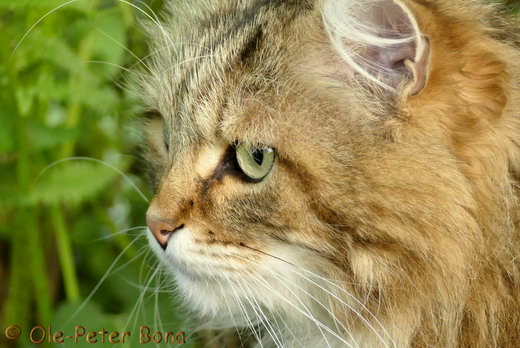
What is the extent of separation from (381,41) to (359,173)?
0.75 ft

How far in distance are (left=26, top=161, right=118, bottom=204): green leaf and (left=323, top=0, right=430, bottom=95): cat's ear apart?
0.75 metres

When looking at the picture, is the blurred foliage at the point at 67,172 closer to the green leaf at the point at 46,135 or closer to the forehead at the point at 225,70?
the green leaf at the point at 46,135

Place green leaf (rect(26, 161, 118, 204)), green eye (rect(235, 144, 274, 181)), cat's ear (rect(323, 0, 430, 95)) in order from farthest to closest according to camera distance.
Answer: green leaf (rect(26, 161, 118, 204)) < green eye (rect(235, 144, 274, 181)) < cat's ear (rect(323, 0, 430, 95))

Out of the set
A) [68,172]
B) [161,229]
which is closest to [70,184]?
[68,172]

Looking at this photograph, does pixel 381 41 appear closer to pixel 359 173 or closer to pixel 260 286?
pixel 359 173

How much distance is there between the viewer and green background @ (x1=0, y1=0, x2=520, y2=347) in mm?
1722

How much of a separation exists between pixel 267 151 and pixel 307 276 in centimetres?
24

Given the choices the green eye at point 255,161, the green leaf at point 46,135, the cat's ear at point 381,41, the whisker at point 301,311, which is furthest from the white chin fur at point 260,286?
the green leaf at point 46,135

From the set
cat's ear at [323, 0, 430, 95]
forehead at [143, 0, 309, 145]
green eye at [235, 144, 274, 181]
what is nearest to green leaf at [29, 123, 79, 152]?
forehead at [143, 0, 309, 145]

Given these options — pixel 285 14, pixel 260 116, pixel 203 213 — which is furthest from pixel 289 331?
pixel 285 14

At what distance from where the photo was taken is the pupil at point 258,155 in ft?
4.26

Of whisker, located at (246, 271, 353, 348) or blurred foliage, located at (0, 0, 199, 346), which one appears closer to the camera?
whisker, located at (246, 271, 353, 348)

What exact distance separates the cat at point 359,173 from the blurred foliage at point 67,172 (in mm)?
379

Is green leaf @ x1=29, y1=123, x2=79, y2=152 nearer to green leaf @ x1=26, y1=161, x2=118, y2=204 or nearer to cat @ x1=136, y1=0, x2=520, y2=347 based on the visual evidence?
green leaf @ x1=26, y1=161, x2=118, y2=204
